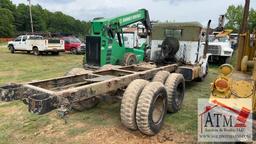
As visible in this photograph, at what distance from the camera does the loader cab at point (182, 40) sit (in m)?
8.45

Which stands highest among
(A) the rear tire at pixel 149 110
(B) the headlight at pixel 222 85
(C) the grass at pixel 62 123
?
(B) the headlight at pixel 222 85

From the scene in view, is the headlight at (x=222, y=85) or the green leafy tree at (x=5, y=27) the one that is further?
the green leafy tree at (x=5, y=27)

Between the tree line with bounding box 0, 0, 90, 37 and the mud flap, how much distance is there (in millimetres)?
46093

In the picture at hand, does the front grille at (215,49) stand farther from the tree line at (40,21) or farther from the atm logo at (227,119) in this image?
the tree line at (40,21)

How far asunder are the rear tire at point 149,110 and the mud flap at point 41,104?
1.55 metres

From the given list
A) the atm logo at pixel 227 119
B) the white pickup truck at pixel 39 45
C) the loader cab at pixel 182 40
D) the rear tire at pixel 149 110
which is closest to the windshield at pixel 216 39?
the loader cab at pixel 182 40

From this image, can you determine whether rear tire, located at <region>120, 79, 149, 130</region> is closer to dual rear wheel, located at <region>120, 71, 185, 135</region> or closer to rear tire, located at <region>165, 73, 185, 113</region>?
dual rear wheel, located at <region>120, 71, 185, 135</region>

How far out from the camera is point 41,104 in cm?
367

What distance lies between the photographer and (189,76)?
782cm

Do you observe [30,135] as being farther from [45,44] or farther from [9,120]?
[45,44]

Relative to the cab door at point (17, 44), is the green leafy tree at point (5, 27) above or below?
above

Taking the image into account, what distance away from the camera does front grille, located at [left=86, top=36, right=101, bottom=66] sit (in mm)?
10242

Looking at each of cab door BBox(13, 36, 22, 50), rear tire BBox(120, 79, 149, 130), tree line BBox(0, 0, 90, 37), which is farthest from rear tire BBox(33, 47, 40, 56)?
tree line BBox(0, 0, 90, 37)

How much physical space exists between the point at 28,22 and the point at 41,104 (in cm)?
8201
